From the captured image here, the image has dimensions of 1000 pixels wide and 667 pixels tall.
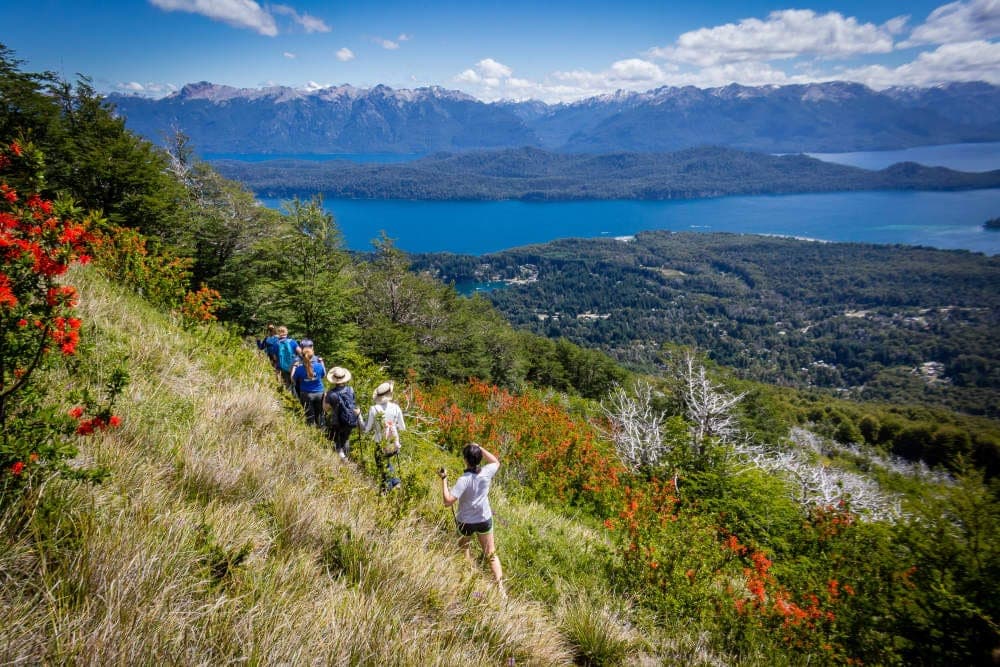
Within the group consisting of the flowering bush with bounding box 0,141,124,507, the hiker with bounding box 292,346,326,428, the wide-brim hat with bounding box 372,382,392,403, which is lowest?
the hiker with bounding box 292,346,326,428

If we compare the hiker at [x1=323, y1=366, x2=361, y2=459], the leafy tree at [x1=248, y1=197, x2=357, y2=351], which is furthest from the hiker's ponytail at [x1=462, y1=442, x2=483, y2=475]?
the leafy tree at [x1=248, y1=197, x2=357, y2=351]

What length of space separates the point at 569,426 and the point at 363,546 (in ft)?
28.0

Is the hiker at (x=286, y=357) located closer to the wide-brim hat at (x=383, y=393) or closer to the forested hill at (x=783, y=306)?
the wide-brim hat at (x=383, y=393)

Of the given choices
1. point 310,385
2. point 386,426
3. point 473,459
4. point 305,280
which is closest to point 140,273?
point 310,385

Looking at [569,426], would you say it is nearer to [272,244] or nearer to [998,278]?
[272,244]

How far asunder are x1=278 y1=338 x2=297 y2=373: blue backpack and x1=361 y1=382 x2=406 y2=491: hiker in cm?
285

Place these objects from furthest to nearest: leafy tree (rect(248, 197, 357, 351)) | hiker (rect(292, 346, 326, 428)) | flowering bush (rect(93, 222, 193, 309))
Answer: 1. leafy tree (rect(248, 197, 357, 351))
2. flowering bush (rect(93, 222, 193, 309))
3. hiker (rect(292, 346, 326, 428))

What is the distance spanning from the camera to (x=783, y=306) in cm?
14312

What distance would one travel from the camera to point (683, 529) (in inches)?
242

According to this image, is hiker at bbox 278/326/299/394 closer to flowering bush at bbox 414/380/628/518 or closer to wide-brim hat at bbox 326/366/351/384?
wide-brim hat at bbox 326/366/351/384

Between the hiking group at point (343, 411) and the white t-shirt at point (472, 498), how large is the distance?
66cm

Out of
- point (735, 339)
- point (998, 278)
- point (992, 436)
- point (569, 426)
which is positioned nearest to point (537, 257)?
point (735, 339)

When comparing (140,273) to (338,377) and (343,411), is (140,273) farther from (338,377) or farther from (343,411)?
(343,411)

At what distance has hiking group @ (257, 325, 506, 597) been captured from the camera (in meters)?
4.52
